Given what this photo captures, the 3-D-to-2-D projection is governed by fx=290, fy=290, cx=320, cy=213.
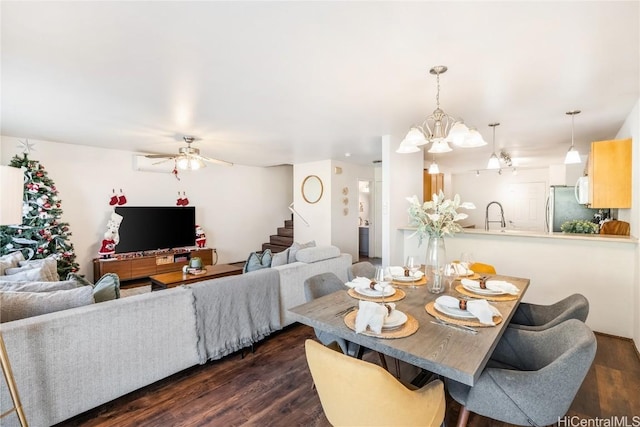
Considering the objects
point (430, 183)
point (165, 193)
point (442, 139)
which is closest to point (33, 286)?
point (442, 139)

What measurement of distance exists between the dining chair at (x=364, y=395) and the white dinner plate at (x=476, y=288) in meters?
0.96

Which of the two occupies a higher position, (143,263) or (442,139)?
(442,139)

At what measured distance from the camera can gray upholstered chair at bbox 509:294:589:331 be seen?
1.77m

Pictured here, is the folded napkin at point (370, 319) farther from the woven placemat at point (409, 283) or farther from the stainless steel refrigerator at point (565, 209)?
the stainless steel refrigerator at point (565, 209)

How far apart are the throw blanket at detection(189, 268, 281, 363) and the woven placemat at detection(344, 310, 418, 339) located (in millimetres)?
1315

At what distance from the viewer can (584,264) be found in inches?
125

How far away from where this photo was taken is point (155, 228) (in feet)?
17.7

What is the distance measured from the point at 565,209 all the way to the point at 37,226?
8.03 metres

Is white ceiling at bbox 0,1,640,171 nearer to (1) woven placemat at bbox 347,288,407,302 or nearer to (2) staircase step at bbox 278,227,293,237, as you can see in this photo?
(1) woven placemat at bbox 347,288,407,302

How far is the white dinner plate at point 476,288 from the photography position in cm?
192

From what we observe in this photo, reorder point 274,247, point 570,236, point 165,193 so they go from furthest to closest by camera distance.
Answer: point 274,247 → point 165,193 → point 570,236

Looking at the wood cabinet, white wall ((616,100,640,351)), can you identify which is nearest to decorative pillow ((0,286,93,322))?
white wall ((616,100,640,351))

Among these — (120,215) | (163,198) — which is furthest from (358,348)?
(163,198)

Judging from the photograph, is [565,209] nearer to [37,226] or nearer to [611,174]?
[611,174]
